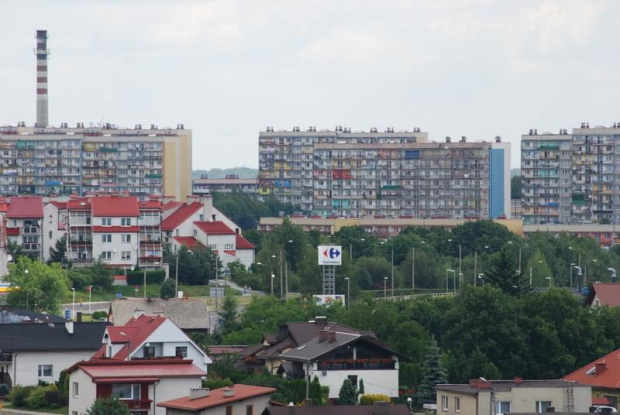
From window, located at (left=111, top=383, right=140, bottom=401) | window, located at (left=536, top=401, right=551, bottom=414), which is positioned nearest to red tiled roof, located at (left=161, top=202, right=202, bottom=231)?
window, located at (left=111, top=383, right=140, bottom=401)

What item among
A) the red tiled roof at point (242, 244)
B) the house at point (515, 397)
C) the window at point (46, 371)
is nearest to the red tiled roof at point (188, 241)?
the red tiled roof at point (242, 244)

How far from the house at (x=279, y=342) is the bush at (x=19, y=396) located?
8863 millimetres

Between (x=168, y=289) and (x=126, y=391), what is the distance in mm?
59510

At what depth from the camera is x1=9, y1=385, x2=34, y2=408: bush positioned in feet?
239

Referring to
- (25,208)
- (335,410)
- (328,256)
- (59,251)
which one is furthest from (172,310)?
(25,208)

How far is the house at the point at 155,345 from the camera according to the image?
74.2 meters

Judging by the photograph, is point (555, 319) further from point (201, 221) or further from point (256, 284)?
point (201, 221)

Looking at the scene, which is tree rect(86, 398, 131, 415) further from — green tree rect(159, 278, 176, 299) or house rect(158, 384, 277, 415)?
green tree rect(159, 278, 176, 299)

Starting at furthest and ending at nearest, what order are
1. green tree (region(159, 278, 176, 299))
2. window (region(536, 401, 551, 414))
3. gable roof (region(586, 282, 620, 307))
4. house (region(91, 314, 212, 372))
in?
green tree (region(159, 278, 176, 299)), gable roof (region(586, 282, 620, 307)), house (region(91, 314, 212, 372)), window (region(536, 401, 551, 414))

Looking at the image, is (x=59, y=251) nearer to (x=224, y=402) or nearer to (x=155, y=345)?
(x=155, y=345)

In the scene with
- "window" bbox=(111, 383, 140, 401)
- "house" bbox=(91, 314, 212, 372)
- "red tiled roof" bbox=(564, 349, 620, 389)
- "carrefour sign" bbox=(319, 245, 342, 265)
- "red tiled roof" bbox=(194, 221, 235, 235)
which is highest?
"red tiled roof" bbox=(194, 221, 235, 235)

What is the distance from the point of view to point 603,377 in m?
68.9

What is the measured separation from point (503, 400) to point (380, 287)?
Answer: 230 ft

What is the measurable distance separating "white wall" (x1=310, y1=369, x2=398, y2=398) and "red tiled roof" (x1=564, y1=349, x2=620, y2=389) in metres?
6.53
